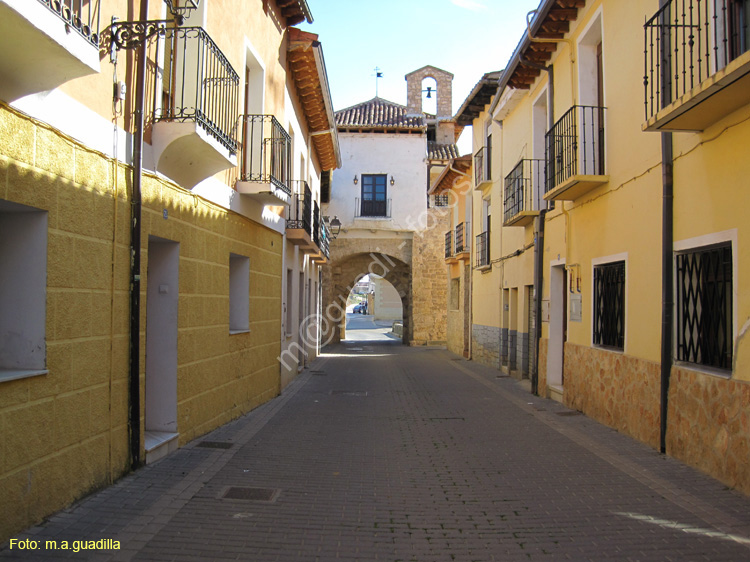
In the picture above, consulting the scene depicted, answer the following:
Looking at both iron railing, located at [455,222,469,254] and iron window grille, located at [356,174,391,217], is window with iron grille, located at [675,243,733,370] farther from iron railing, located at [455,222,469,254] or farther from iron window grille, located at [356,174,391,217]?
iron window grille, located at [356,174,391,217]

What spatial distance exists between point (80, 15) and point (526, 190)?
10.3m

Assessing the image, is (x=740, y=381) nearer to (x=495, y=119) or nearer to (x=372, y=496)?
(x=372, y=496)

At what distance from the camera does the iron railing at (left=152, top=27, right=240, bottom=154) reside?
654cm

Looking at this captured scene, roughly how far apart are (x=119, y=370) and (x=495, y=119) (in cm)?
1306

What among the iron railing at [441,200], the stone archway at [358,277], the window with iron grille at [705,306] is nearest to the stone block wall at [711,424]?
the window with iron grille at [705,306]

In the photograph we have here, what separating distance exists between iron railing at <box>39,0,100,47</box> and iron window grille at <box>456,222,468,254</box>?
18134 millimetres

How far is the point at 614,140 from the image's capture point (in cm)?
876

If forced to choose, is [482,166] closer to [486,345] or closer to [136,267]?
[486,345]

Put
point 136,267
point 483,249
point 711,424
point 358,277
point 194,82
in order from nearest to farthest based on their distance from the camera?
point 136,267 → point 711,424 → point 194,82 → point 483,249 → point 358,277

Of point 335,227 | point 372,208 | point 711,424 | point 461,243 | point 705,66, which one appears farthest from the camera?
point 372,208

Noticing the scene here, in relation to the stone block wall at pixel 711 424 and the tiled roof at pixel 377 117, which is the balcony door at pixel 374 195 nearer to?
the tiled roof at pixel 377 117

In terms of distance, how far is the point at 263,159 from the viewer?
9875 mm

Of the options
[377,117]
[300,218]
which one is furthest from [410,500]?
[377,117]

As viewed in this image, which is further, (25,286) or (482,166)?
(482,166)
